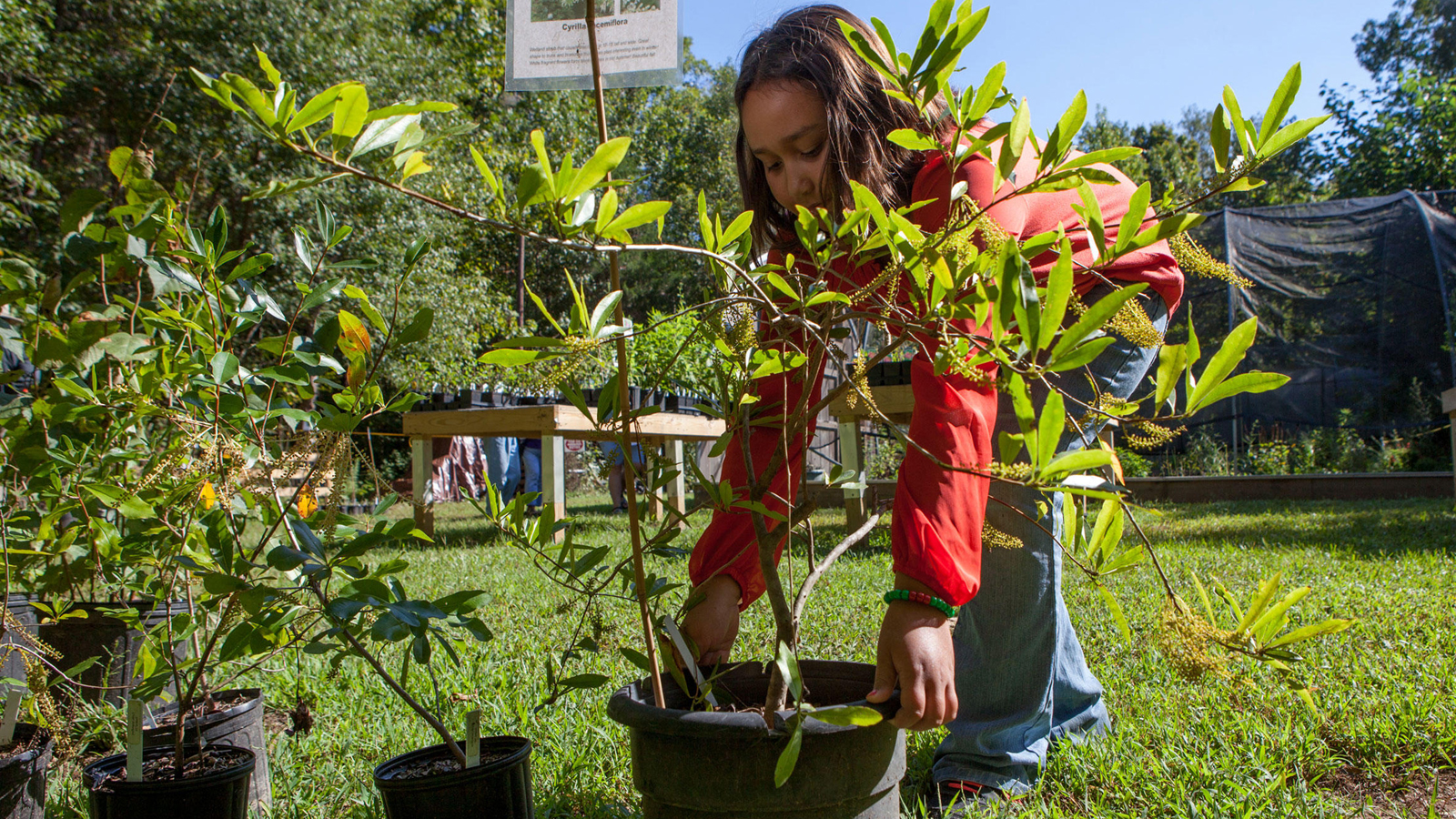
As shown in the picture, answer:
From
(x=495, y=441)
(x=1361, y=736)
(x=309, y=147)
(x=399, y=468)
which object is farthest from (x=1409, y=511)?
(x=399, y=468)

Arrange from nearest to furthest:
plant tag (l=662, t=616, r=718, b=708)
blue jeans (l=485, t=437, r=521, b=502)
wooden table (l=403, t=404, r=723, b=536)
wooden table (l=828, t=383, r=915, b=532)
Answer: plant tag (l=662, t=616, r=718, b=708) < wooden table (l=828, t=383, r=915, b=532) < wooden table (l=403, t=404, r=723, b=536) < blue jeans (l=485, t=437, r=521, b=502)

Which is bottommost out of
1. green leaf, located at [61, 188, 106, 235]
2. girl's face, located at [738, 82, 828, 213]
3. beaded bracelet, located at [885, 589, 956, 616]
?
beaded bracelet, located at [885, 589, 956, 616]

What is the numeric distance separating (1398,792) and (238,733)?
74.0 inches

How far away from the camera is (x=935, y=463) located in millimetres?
851

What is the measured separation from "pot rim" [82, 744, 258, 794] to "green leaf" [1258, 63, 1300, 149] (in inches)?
54.1

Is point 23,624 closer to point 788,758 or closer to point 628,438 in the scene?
point 628,438

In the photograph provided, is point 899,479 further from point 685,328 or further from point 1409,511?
point 685,328

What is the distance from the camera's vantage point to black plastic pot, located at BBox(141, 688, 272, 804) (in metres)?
1.33

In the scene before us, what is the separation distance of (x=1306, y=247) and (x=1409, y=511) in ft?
17.9

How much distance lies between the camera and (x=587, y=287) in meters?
21.3

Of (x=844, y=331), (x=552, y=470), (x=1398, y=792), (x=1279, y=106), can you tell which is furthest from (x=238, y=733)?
(x=552, y=470)

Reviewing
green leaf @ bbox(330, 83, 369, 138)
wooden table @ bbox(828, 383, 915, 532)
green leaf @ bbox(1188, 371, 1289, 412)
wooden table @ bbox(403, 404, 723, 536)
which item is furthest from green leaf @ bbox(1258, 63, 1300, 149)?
wooden table @ bbox(403, 404, 723, 536)

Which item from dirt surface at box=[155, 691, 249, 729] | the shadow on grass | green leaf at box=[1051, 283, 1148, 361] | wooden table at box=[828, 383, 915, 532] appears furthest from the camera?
wooden table at box=[828, 383, 915, 532]

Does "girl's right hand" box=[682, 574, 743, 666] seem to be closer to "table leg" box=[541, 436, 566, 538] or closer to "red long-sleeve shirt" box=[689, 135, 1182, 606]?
"red long-sleeve shirt" box=[689, 135, 1182, 606]
